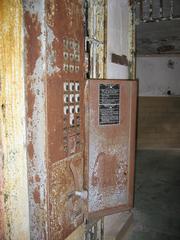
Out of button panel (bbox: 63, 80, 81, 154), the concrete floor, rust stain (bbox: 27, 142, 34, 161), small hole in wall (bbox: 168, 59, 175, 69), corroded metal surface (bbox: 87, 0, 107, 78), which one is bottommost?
the concrete floor

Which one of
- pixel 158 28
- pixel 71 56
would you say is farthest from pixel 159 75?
pixel 71 56

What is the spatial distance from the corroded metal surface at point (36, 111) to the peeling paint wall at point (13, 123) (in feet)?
0.10

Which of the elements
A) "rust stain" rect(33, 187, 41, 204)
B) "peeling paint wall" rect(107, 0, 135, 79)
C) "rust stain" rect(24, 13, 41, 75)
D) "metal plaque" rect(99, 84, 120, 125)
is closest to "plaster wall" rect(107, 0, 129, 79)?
"peeling paint wall" rect(107, 0, 135, 79)

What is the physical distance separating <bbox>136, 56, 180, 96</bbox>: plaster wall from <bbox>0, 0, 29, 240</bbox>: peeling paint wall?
4971 millimetres

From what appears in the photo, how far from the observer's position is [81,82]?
4.89ft

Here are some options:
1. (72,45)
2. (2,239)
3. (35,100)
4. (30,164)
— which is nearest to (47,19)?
(72,45)

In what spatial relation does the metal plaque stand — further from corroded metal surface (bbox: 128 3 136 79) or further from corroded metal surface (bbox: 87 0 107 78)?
corroded metal surface (bbox: 128 3 136 79)

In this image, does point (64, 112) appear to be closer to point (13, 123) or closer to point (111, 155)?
point (13, 123)

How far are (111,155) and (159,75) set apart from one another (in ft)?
14.8

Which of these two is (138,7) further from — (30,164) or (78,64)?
(30,164)

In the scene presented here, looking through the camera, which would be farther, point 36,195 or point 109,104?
point 109,104

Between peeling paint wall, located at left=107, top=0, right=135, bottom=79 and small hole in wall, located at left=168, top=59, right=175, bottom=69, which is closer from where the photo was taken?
peeling paint wall, located at left=107, top=0, right=135, bottom=79

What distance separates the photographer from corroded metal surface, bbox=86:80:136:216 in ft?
5.36

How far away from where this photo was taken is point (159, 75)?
5875mm
